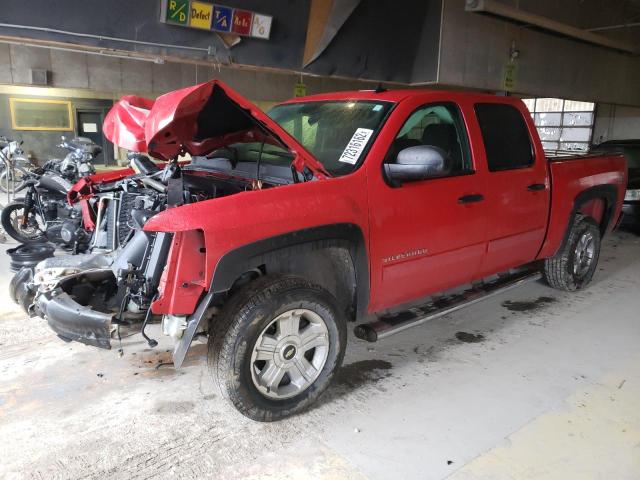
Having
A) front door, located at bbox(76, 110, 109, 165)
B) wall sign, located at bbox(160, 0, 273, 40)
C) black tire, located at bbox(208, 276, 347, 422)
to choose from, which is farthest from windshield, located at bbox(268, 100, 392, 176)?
front door, located at bbox(76, 110, 109, 165)

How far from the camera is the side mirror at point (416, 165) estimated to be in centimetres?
273

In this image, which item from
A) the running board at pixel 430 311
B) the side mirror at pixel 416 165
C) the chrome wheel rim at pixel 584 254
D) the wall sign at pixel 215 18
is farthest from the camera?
the wall sign at pixel 215 18

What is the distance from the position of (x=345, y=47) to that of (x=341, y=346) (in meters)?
6.73

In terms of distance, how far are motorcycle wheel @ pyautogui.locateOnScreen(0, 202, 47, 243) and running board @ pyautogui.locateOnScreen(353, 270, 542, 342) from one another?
16.8 ft

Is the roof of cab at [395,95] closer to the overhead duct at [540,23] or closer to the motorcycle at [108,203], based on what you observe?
the motorcycle at [108,203]

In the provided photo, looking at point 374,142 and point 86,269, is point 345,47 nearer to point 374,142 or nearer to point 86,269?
point 374,142

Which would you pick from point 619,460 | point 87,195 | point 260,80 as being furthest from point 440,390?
point 260,80

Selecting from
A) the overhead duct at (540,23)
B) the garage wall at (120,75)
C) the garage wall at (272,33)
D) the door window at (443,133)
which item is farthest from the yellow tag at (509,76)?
the door window at (443,133)

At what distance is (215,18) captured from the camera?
678 cm

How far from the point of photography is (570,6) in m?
10.8

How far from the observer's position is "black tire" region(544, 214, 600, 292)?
4629mm

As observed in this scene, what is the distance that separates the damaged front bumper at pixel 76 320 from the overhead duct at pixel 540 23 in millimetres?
7868

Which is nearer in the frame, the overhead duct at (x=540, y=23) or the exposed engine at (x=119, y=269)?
the exposed engine at (x=119, y=269)

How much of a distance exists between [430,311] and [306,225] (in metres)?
1.32
